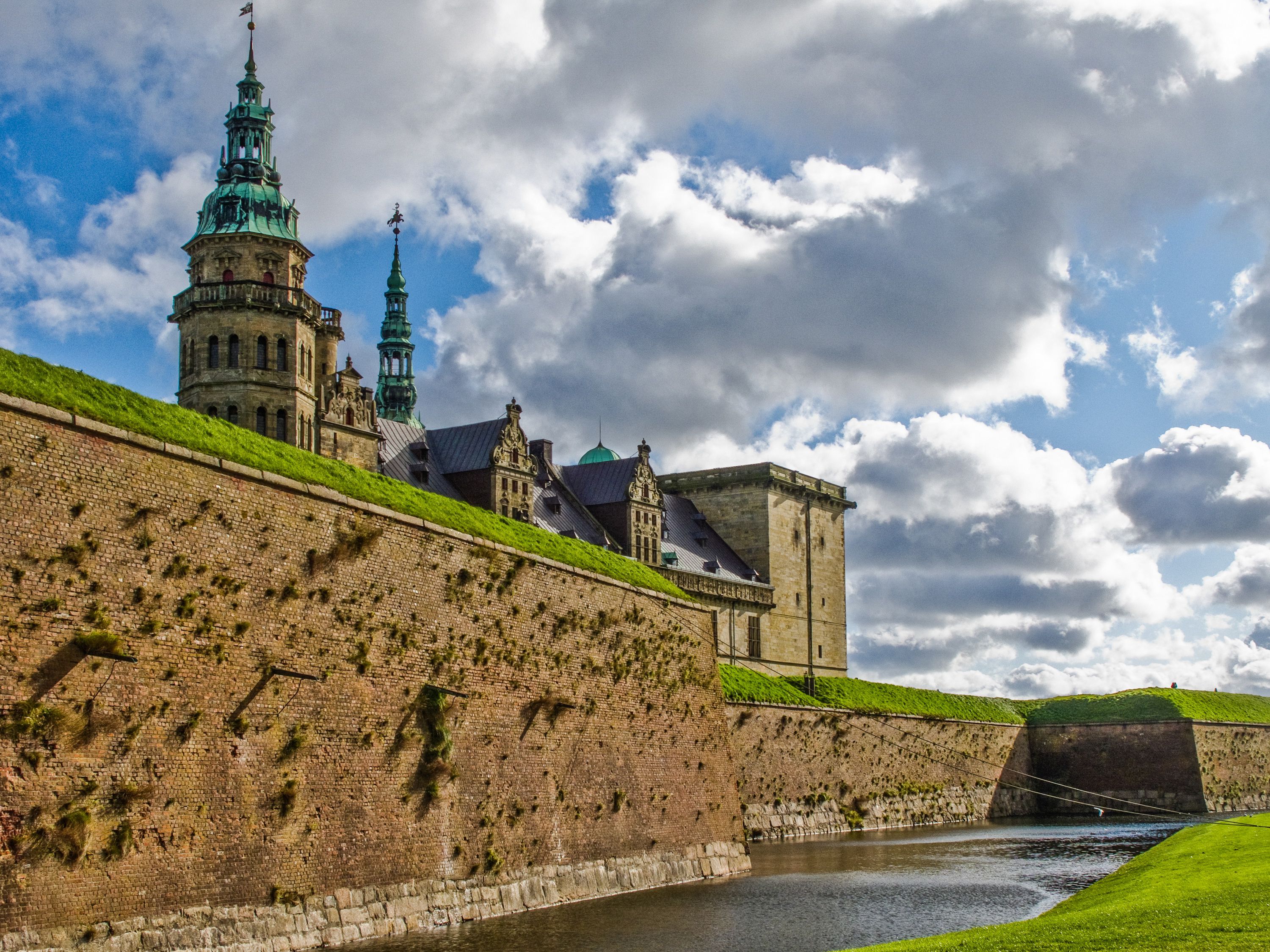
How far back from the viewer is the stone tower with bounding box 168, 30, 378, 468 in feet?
178

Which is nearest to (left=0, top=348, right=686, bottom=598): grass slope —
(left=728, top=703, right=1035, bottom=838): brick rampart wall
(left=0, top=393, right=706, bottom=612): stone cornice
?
(left=0, top=393, right=706, bottom=612): stone cornice

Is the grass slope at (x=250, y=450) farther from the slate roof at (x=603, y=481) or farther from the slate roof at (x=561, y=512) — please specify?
the slate roof at (x=603, y=481)

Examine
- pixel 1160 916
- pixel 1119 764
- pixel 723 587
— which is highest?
pixel 723 587

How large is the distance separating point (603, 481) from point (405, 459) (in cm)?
1579

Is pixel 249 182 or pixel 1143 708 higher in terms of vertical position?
pixel 249 182

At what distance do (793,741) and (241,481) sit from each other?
34835 mm

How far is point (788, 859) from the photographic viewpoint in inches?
1825

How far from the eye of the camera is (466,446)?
2783 inches

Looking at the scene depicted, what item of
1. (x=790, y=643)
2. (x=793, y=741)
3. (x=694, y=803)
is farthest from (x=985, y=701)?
(x=694, y=803)

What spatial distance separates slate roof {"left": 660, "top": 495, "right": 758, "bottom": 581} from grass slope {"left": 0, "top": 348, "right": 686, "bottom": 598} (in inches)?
1810

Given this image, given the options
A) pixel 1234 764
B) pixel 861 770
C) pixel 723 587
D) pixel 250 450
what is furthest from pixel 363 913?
pixel 1234 764

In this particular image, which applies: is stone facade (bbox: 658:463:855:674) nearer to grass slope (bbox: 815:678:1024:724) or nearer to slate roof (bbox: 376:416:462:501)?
grass slope (bbox: 815:678:1024:724)

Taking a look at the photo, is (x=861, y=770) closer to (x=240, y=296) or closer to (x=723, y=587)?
→ (x=723, y=587)

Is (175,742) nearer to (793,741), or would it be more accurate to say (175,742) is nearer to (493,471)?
(793,741)
